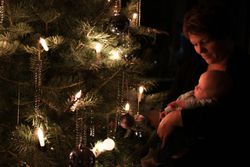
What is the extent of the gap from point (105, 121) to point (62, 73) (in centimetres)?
33

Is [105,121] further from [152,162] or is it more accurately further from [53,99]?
[152,162]

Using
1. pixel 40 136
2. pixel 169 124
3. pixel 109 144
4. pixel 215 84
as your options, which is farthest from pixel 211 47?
pixel 40 136

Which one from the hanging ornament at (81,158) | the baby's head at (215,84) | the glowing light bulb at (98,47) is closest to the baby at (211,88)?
the baby's head at (215,84)

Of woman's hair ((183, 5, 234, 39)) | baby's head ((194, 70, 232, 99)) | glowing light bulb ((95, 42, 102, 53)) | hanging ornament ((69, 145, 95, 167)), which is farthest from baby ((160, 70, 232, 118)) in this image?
glowing light bulb ((95, 42, 102, 53))

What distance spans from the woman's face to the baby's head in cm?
7

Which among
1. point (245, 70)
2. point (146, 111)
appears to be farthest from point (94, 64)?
point (245, 70)

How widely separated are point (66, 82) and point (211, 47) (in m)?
0.68

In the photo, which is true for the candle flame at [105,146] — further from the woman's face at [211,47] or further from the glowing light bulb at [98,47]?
the woman's face at [211,47]

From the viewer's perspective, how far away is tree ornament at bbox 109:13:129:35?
5.61 feet

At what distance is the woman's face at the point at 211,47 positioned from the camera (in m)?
1.37

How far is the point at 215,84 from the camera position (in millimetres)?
1319

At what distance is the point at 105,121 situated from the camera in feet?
6.51

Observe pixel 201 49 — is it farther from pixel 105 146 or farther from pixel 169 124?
pixel 105 146

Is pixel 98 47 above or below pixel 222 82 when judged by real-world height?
above
